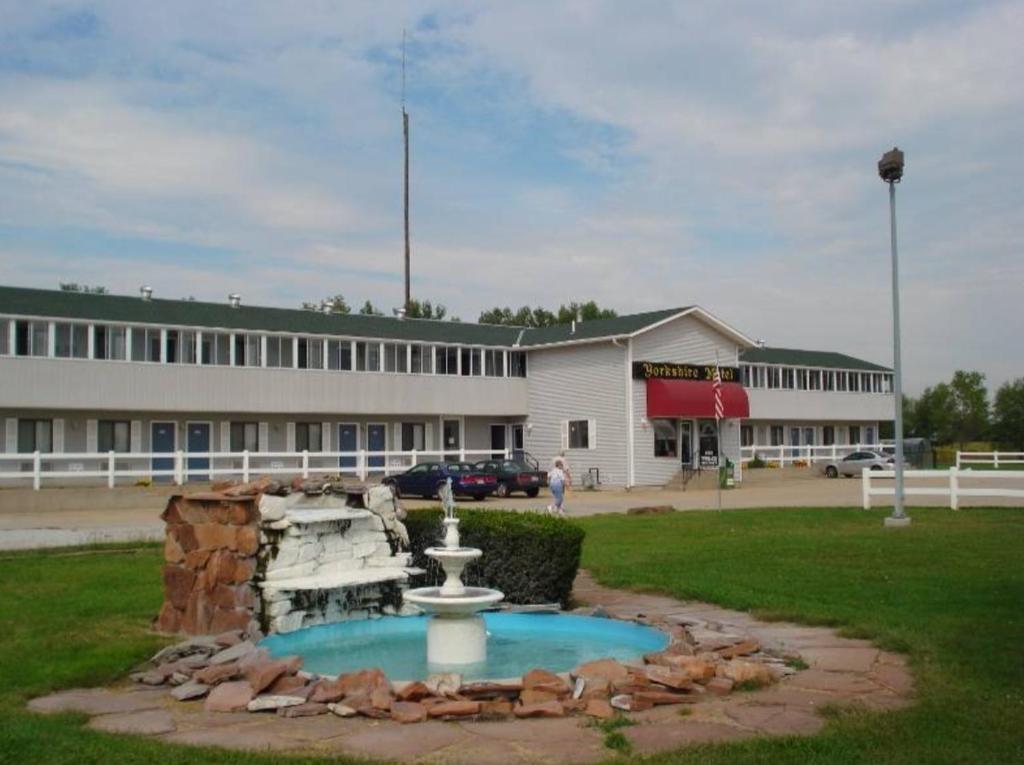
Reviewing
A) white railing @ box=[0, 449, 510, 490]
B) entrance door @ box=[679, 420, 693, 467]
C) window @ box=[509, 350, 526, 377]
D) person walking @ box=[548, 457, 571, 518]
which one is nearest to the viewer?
person walking @ box=[548, 457, 571, 518]

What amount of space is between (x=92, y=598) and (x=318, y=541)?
3.24m

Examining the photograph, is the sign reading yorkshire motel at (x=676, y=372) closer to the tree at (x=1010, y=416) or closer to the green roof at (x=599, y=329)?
the green roof at (x=599, y=329)

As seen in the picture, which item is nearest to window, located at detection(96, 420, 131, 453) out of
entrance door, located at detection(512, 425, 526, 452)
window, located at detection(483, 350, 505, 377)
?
window, located at detection(483, 350, 505, 377)

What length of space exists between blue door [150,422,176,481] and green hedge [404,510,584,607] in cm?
2853

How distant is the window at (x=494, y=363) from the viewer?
46.2 metres

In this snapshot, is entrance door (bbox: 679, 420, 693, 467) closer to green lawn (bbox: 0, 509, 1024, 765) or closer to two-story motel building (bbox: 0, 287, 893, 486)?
two-story motel building (bbox: 0, 287, 893, 486)

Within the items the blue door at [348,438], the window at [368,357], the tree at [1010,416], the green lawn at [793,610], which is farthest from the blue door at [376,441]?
the tree at [1010,416]

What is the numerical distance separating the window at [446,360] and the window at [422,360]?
235 mm

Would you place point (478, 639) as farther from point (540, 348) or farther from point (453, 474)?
point (540, 348)

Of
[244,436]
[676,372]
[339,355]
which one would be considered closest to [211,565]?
[244,436]

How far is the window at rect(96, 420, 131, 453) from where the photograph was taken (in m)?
37.7

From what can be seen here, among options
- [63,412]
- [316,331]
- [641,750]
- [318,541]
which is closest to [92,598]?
[318,541]

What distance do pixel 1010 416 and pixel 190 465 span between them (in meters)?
66.2

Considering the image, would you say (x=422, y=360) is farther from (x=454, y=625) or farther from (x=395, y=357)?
(x=454, y=625)
